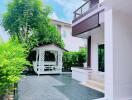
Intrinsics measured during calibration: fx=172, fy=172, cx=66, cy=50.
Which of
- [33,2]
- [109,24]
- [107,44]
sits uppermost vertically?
[33,2]

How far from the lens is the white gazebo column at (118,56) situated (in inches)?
243

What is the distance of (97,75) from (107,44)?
5.90 m

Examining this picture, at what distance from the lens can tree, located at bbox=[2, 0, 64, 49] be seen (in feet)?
60.1

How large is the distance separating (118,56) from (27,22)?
14.1m

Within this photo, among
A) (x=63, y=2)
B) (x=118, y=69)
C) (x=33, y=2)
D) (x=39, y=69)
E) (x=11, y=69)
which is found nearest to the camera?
(x=11, y=69)

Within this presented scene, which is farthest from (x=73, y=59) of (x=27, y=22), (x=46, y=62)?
(x=27, y=22)

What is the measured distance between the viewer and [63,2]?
36938mm

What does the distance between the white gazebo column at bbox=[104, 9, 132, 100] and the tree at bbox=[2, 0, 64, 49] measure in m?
12.9

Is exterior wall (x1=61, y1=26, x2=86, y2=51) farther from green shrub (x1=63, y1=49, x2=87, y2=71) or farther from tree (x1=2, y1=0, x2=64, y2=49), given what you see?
tree (x1=2, y1=0, x2=64, y2=49)

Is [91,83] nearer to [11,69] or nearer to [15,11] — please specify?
[11,69]

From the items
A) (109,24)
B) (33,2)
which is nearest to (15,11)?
(33,2)

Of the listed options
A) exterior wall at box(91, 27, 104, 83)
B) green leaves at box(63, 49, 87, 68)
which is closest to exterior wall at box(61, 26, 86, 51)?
green leaves at box(63, 49, 87, 68)

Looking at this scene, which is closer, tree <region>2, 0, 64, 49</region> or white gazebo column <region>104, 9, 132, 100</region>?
white gazebo column <region>104, 9, 132, 100</region>

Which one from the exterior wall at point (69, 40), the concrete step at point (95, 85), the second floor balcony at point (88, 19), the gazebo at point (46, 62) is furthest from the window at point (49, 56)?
the concrete step at point (95, 85)
